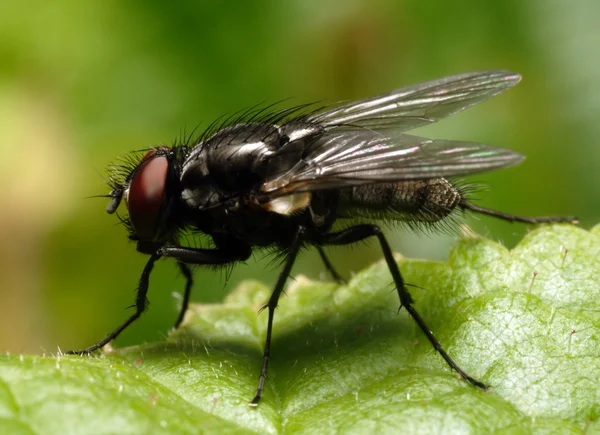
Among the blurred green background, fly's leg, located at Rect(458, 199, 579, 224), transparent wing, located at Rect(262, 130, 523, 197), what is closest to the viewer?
transparent wing, located at Rect(262, 130, 523, 197)

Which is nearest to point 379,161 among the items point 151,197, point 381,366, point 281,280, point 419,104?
point 281,280

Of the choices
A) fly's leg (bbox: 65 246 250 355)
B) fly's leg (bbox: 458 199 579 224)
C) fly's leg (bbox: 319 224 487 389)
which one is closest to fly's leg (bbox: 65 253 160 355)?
fly's leg (bbox: 65 246 250 355)

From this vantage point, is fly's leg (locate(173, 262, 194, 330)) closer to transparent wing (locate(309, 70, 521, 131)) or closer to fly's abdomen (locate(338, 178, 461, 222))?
fly's abdomen (locate(338, 178, 461, 222))

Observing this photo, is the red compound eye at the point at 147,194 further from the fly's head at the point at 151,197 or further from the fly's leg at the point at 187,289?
the fly's leg at the point at 187,289

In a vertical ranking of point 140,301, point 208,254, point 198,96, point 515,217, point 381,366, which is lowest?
point 381,366

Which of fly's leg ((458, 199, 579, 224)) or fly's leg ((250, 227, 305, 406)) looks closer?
fly's leg ((250, 227, 305, 406))

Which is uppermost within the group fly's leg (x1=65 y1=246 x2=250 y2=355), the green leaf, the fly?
the fly

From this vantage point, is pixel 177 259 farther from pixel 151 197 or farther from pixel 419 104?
pixel 419 104
